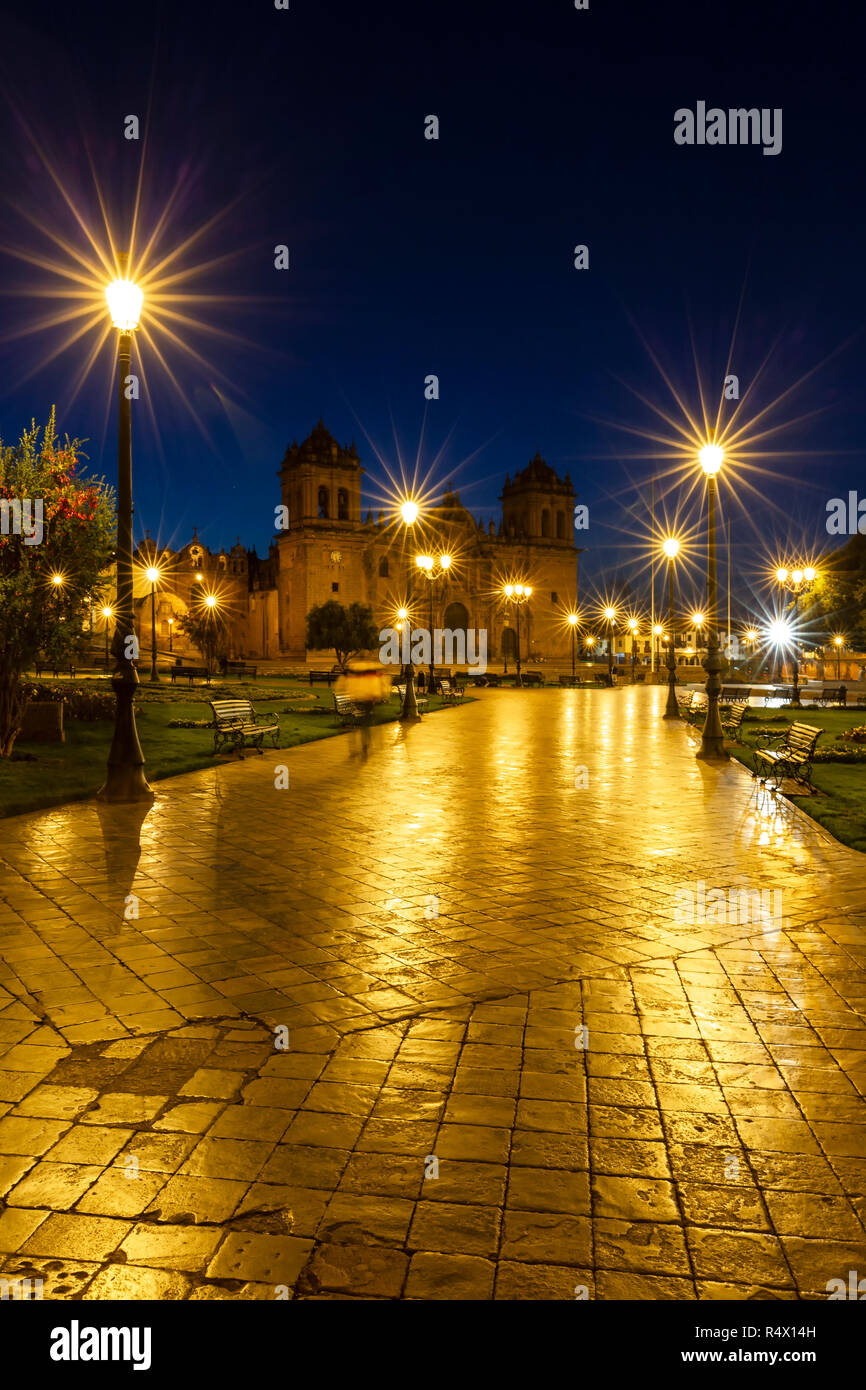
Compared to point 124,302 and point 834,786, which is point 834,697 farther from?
point 124,302

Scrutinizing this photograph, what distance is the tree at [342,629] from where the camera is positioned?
53094 mm

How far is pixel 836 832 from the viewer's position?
832cm

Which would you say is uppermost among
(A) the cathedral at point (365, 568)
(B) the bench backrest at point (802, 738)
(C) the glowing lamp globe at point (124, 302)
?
(A) the cathedral at point (365, 568)

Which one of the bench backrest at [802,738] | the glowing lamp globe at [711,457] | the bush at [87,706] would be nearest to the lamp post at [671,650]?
the glowing lamp globe at [711,457]

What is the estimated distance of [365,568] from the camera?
250ft

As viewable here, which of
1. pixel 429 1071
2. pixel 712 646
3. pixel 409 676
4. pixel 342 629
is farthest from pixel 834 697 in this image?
pixel 429 1071

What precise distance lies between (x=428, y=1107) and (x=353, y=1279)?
93cm

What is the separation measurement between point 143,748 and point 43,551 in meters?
3.99

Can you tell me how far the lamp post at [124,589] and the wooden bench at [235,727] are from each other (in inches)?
156

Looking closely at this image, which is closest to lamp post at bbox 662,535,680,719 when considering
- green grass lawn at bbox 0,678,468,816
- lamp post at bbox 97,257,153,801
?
green grass lawn at bbox 0,678,468,816

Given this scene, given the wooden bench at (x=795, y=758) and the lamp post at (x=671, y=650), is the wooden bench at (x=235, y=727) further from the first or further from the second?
the lamp post at (x=671, y=650)

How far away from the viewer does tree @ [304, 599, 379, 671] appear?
53094 mm

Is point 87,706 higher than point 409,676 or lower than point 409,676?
lower

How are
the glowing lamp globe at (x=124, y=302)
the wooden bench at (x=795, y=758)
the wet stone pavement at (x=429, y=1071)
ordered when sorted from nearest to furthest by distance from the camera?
the wet stone pavement at (x=429, y=1071) → the glowing lamp globe at (x=124, y=302) → the wooden bench at (x=795, y=758)
